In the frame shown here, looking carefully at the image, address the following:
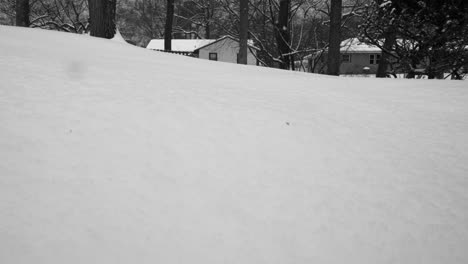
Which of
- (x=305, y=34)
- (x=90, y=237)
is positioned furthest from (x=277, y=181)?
(x=305, y=34)

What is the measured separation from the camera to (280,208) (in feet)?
6.20

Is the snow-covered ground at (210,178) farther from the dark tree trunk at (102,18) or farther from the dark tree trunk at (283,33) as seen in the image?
the dark tree trunk at (283,33)

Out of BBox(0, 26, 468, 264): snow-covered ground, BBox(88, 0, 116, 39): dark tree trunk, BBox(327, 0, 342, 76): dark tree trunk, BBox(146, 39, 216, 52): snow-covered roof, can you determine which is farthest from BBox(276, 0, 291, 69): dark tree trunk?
BBox(146, 39, 216, 52): snow-covered roof

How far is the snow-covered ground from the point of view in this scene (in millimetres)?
1550

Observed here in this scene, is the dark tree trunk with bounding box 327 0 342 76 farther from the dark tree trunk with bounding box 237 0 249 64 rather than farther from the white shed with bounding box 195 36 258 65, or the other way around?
the white shed with bounding box 195 36 258 65

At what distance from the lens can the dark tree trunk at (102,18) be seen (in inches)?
280

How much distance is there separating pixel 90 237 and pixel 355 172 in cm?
185

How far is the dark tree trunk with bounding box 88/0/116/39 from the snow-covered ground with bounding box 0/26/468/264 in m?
4.32

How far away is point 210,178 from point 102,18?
687 centimetres

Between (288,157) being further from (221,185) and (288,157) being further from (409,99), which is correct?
(409,99)

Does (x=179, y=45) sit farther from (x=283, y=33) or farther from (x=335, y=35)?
(x=335, y=35)

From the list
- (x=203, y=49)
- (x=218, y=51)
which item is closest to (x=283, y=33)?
(x=203, y=49)

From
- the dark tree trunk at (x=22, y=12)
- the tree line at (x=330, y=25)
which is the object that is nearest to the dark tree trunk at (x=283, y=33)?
the tree line at (x=330, y=25)

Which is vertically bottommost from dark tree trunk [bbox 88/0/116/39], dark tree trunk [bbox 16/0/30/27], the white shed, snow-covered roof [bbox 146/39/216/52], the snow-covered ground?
the snow-covered ground
